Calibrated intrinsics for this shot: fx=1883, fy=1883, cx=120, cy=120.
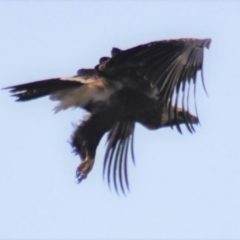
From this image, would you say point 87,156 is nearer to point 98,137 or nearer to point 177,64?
Result: point 98,137

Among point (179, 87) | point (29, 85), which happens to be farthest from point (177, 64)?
point (29, 85)

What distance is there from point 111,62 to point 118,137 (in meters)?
0.54

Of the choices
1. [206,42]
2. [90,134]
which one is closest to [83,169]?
[90,134]

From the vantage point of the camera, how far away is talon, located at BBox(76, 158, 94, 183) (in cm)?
1210

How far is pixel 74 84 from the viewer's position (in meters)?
12.0

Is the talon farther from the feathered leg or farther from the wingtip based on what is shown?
the wingtip

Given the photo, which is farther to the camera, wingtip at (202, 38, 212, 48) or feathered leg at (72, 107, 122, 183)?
feathered leg at (72, 107, 122, 183)

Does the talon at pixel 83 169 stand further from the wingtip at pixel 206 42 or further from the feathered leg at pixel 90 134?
the wingtip at pixel 206 42

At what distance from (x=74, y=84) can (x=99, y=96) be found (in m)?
0.18

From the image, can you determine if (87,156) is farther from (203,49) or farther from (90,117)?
(203,49)

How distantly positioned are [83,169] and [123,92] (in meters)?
0.57

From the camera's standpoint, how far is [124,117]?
12.0 meters

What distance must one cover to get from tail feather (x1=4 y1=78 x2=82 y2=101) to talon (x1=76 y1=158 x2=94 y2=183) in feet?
1.83

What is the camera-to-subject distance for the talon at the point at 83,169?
39.7 feet
